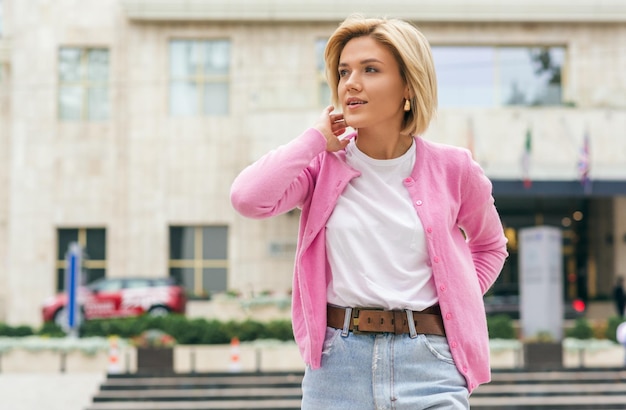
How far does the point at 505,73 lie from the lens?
28.8 metres

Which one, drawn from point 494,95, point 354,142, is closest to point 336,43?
point 354,142

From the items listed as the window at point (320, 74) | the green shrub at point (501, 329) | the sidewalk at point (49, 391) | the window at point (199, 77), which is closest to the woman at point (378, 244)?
the sidewalk at point (49, 391)

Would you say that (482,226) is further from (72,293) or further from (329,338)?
(72,293)

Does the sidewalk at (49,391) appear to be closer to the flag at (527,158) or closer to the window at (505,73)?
the flag at (527,158)

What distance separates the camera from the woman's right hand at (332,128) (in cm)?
307

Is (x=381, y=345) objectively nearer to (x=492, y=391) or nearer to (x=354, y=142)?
(x=354, y=142)

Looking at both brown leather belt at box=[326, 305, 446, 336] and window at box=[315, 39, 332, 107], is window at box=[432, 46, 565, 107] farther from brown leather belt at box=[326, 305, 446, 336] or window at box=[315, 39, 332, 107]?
brown leather belt at box=[326, 305, 446, 336]

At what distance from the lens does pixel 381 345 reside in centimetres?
292

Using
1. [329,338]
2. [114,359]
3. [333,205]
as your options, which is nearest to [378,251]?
[333,205]

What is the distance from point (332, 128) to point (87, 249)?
27909 mm

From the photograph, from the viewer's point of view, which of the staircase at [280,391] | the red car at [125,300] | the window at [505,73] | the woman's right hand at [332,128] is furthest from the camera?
the window at [505,73]

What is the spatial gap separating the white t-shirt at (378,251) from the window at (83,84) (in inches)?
1103

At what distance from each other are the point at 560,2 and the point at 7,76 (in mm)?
17444

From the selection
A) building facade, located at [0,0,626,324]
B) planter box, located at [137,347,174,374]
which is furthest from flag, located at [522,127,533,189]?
planter box, located at [137,347,174,374]
